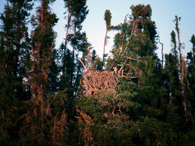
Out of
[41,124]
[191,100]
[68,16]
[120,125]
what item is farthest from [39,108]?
[191,100]

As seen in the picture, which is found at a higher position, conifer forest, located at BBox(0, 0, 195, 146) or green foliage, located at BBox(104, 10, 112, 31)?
green foliage, located at BBox(104, 10, 112, 31)

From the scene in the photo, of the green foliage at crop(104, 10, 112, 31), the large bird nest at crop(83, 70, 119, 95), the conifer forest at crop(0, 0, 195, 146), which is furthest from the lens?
the green foliage at crop(104, 10, 112, 31)

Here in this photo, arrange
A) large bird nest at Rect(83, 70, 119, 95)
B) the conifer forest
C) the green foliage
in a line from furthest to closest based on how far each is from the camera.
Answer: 1. the green foliage
2. large bird nest at Rect(83, 70, 119, 95)
3. the conifer forest

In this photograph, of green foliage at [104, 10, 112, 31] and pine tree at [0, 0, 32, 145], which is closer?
pine tree at [0, 0, 32, 145]

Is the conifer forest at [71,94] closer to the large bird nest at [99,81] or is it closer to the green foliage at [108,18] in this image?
the large bird nest at [99,81]

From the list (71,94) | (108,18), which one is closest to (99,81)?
(71,94)

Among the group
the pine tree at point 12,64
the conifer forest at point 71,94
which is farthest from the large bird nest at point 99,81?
the pine tree at point 12,64

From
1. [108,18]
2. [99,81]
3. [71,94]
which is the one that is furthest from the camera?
[108,18]

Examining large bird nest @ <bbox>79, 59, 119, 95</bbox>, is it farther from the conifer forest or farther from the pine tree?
the pine tree

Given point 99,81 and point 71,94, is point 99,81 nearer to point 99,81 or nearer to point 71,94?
point 99,81

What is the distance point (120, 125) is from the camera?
1513cm

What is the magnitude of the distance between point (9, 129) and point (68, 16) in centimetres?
1583

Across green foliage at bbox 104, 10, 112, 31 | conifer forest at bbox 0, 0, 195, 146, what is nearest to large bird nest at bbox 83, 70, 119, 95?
Answer: conifer forest at bbox 0, 0, 195, 146

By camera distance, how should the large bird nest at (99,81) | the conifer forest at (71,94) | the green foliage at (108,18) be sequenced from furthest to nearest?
the green foliage at (108,18), the large bird nest at (99,81), the conifer forest at (71,94)
